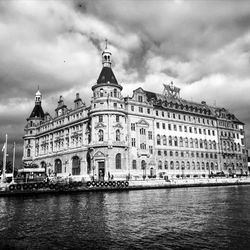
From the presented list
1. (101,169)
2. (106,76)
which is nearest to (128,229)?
(101,169)

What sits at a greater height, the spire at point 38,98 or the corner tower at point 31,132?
the spire at point 38,98

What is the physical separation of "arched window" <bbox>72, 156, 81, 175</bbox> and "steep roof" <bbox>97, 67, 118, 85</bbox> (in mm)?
24714

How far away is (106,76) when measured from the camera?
81062 mm

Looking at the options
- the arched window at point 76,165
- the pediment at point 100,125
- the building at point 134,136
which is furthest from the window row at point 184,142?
the arched window at point 76,165

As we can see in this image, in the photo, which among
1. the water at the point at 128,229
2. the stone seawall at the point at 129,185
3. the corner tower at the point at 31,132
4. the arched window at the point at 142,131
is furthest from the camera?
the corner tower at the point at 31,132

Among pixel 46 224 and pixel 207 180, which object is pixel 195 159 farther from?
pixel 46 224

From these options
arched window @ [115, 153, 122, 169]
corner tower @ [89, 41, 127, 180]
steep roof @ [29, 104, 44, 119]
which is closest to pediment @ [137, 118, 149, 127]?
corner tower @ [89, 41, 127, 180]

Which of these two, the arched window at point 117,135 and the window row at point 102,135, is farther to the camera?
the arched window at point 117,135

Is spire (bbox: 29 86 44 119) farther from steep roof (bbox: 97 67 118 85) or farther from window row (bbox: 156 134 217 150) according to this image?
window row (bbox: 156 134 217 150)

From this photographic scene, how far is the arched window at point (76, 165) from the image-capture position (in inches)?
3368

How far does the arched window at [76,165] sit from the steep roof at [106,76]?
24.7 m

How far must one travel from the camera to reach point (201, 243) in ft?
55.3

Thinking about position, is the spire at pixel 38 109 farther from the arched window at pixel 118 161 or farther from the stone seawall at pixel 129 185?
the stone seawall at pixel 129 185

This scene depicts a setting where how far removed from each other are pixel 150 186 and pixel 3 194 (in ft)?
108
